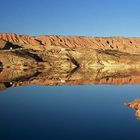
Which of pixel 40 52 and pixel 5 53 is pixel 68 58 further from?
pixel 5 53

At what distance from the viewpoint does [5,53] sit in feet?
370

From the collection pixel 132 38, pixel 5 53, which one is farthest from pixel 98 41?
pixel 5 53

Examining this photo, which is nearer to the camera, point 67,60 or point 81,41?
point 67,60

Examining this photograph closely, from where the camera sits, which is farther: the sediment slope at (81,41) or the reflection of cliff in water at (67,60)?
the sediment slope at (81,41)

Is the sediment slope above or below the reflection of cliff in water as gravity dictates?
above

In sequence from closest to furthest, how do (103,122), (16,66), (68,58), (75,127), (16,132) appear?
(16,132) → (75,127) → (103,122) → (16,66) → (68,58)

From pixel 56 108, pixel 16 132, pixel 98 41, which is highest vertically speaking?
pixel 98 41

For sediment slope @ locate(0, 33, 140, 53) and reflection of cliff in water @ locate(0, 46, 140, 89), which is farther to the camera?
sediment slope @ locate(0, 33, 140, 53)

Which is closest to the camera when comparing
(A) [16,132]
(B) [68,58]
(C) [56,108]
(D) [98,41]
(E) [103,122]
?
(A) [16,132]

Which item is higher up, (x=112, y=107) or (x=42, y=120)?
(x=112, y=107)

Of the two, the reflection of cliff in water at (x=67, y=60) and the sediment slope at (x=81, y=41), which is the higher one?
the sediment slope at (x=81, y=41)

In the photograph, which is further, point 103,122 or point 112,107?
point 112,107

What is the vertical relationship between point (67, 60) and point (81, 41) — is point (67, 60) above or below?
below

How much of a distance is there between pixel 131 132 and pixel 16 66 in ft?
272
